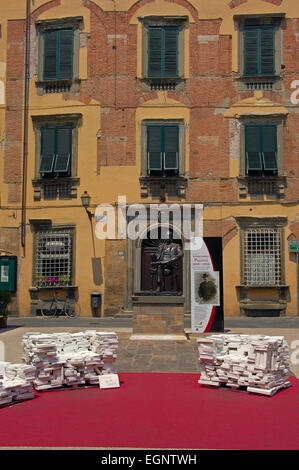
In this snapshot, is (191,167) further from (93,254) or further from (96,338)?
(96,338)

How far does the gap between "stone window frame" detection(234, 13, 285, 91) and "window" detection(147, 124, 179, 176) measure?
3162mm

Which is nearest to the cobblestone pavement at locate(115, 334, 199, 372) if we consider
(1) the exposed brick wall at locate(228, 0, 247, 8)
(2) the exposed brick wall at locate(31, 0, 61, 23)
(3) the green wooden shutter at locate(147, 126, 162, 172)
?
(3) the green wooden shutter at locate(147, 126, 162, 172)

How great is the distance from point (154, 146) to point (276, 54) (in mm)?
5784

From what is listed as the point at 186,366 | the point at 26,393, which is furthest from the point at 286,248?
the point at 26,393

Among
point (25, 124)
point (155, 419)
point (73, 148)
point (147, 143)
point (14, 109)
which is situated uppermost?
point (14, 109)

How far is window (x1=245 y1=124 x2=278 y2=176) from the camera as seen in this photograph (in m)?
19.7

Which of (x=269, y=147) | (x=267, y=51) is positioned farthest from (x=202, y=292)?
(x=267, y=51)

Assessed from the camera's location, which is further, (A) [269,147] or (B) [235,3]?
(B) [235,3]

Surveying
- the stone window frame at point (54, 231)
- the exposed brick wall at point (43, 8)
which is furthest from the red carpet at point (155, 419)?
the exposed brick wall at point (43, 8)

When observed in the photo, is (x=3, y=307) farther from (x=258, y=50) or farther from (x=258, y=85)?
(x=258, y=50)

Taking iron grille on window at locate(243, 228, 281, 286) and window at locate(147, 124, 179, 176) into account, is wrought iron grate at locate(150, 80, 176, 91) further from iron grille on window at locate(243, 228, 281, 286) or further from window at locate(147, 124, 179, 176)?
iron grille on window at locate(243, 228, 281, 286)

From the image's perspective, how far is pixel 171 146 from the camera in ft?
65.6

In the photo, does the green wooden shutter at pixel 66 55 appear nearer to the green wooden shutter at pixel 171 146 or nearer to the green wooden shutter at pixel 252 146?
the green wooden shutter at pixel 171 146

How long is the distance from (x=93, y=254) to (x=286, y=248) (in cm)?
704
